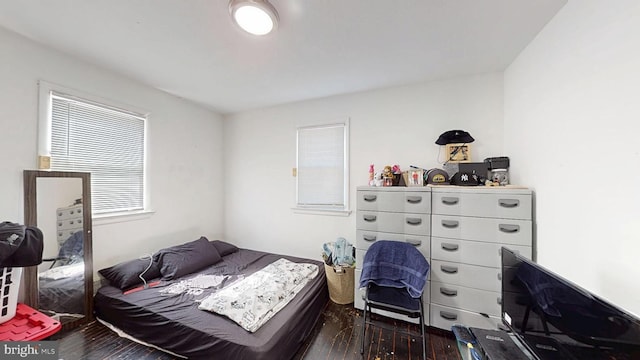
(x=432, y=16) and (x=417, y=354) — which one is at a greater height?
(x=432, y=16)

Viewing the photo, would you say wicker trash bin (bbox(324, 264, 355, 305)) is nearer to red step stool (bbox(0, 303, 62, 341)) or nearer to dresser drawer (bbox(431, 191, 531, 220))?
dresser drawer (bbox(431, 191, 531, 220))

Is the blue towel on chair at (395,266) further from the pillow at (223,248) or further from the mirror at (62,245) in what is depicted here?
the mirror at (62,245)

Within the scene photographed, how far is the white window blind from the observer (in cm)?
208

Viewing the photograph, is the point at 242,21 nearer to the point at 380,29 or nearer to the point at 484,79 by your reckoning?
the point at 380,29

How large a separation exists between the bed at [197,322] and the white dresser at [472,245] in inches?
50.1

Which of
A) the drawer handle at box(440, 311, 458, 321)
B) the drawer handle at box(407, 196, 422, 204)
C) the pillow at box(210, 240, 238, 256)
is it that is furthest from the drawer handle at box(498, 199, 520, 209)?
the pillow at box(210, 240, 238, 256)

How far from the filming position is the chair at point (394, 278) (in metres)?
1.82

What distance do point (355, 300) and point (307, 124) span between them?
2.39 meters

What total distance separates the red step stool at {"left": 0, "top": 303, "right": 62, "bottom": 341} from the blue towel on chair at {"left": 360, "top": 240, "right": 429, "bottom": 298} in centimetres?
228

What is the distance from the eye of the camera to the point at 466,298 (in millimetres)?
1963

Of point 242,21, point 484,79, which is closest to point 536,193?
point 484,79

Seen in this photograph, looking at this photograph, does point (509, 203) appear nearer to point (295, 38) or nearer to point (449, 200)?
point (449, 200)

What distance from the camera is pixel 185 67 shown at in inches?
90.0
